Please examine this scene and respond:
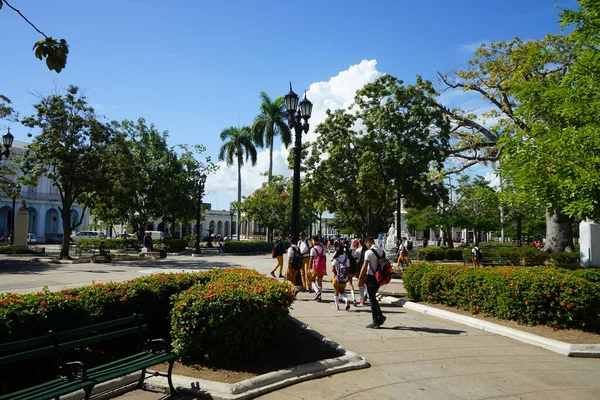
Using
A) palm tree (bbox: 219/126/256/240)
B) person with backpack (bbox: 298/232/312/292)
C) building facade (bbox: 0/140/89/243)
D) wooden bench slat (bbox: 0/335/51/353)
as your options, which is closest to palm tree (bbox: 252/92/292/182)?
palm tree (bbox: 219/126/256/240)

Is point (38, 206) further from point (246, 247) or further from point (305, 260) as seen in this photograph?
point (305, 260)

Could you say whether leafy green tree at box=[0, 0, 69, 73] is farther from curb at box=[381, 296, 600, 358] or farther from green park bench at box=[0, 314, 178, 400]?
curb at box=[381, 296, 600, 358]

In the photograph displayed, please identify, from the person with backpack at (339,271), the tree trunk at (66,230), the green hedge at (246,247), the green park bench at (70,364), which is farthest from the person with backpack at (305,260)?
the green hedge at (246,247)

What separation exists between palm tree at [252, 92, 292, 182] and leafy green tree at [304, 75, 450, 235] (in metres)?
26.6

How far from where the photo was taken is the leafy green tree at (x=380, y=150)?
61.5 ft

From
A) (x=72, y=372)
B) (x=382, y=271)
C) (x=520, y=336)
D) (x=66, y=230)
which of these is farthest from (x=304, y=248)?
(x=66, y=230)

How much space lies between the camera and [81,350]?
574cm

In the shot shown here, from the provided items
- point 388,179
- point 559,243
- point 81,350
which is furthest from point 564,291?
point 559,243

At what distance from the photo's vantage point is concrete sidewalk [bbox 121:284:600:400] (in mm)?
5180

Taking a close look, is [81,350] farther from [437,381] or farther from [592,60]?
[592,60]

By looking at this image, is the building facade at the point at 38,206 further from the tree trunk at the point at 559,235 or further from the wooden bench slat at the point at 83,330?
the wooden bench slat at the point at 83,330

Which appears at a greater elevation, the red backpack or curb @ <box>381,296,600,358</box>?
the red backpack

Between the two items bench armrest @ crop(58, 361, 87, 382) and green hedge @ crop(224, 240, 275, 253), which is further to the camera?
green hedge @ crop(224, 240, 275, 253)

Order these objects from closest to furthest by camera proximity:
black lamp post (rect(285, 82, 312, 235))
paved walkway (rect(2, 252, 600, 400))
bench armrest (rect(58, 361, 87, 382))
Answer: bench armrest (rect(58, 361, 87, 382)) < paved walkway (rect(2, 252, 600, 400)) < black lamp post (rect(285, 82, 312, 235))
